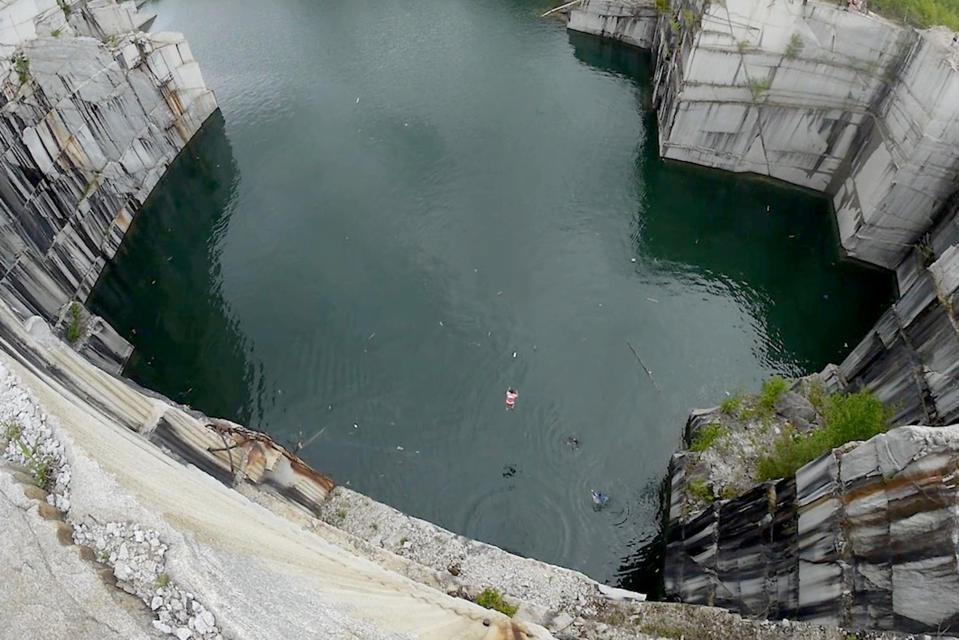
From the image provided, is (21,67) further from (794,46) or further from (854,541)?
(794,46)

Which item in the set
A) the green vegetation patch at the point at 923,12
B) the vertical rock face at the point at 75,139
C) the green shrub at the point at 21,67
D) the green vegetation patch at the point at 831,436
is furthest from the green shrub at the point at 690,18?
the green shrub at the point at 21,67

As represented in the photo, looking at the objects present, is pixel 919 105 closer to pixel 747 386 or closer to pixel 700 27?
pixel 700 27

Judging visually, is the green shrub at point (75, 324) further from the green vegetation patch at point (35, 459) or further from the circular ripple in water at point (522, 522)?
the circular ripple in water at point (522, 522)

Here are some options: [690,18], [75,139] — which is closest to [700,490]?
[690,18]

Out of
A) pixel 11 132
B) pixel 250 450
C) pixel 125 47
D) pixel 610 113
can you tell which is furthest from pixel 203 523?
pixel 610 113

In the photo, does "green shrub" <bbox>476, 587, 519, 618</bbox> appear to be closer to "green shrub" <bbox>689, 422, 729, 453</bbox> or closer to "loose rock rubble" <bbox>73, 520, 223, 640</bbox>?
"loose rock rubble" <bbox>73, 520, 223, 640</bbox>

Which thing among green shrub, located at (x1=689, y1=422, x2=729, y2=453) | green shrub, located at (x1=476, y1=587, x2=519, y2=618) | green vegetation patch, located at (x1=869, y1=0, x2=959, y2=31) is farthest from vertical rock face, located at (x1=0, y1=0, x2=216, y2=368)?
green vegetation patch, located at (x1=869, y1=0, x2=959, y2=31)
